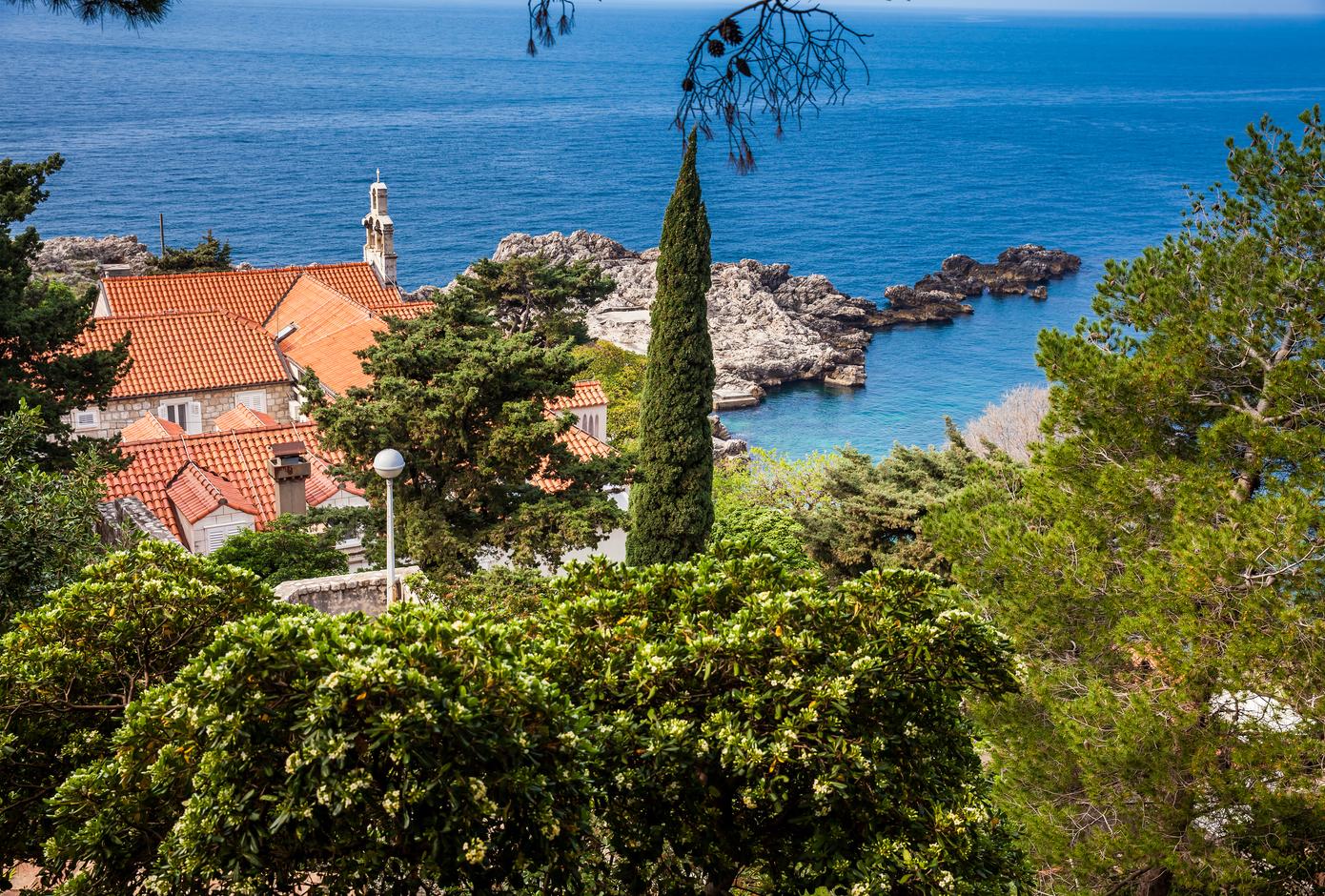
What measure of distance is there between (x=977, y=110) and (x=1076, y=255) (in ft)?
307

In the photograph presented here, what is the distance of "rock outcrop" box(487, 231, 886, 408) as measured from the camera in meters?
62.8

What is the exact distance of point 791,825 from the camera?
22.4ft

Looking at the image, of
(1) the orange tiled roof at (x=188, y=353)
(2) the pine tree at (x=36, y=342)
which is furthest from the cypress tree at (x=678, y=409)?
(1) the orange tiled roof at (x=188, y=353)

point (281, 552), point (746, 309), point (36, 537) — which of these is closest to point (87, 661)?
point (36, 537)

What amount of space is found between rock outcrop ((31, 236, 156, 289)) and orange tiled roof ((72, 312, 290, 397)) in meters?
27.9

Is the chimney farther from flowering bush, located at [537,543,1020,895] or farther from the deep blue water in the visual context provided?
the deep blue water

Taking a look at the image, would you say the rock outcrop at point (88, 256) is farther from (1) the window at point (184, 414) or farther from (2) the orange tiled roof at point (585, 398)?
(2) the orange tiled roof at point (585, 398)

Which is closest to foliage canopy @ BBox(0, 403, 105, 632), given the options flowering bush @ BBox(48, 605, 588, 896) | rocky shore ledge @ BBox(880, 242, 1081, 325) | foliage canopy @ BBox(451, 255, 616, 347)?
flowering bush @ BBox(48, 605, 588, 896)

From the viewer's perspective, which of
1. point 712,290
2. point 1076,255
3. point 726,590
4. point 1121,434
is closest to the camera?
point 726,590

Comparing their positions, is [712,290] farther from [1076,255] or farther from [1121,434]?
[1121,434]

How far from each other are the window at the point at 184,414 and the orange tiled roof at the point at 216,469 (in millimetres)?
8525

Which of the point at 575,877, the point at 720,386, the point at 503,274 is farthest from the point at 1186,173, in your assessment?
the point at 575,877

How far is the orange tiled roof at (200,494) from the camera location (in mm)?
21406

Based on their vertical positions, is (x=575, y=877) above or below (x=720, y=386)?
above
